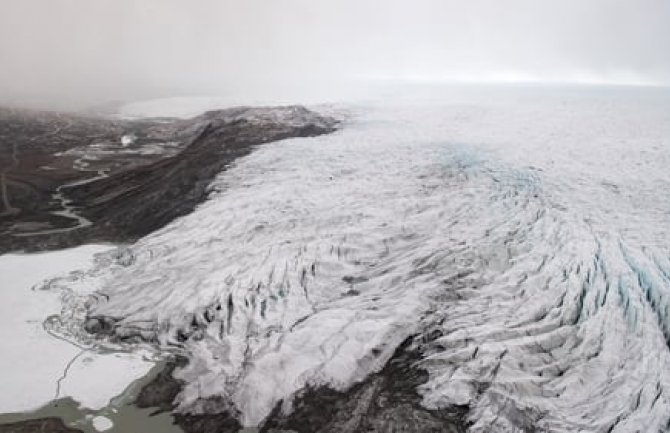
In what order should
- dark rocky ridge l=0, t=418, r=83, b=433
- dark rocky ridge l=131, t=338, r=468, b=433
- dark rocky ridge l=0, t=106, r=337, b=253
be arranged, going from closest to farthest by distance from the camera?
dark rocky ridge l=131, t=338, r=468, b=433 < dark rocky ridge l=0, t=418, r=83, b=433 < dark rocky ridge l=0, t=106, r=337, b=253

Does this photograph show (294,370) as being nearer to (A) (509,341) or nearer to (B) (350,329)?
(B) (350,329)

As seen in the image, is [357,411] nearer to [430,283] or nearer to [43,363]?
[430,283]

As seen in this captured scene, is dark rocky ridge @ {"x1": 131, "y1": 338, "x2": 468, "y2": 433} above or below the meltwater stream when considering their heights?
below

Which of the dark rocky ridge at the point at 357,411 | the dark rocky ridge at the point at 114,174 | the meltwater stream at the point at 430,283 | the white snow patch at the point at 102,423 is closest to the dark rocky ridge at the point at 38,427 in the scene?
the white snow patch at the point at 102,423

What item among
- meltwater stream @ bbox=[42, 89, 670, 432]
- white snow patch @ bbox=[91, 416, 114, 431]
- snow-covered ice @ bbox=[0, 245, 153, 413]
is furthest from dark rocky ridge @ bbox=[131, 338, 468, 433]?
snow-covered ice @ bbox=[0, 245, 153, 413]

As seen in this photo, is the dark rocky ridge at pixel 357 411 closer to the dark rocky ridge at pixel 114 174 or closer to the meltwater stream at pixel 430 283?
the meltwater stream at pixel 430 283

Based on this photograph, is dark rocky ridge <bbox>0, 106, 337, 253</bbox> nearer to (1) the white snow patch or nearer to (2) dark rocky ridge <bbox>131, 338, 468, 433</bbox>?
(1) the white snow patch
